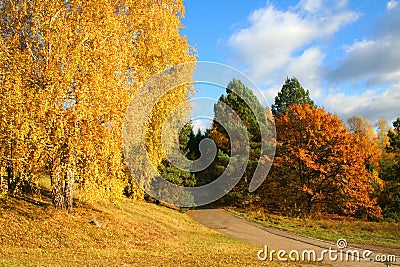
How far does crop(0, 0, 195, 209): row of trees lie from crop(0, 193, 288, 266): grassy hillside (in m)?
1.45

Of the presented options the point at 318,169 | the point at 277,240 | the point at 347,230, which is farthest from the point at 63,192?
the point at 318,169

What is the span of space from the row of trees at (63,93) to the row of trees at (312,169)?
15117mm

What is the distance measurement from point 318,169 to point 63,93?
21511mm

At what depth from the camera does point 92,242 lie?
11.9 meters

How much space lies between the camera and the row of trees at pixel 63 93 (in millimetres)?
10180

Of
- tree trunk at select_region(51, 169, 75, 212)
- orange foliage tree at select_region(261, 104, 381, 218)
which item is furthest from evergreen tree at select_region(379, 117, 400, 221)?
tree trunk at select_region(51, 169, 75, 212)

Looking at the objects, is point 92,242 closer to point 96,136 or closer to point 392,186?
point 96,136

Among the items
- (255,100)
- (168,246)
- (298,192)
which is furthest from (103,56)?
(298,192)

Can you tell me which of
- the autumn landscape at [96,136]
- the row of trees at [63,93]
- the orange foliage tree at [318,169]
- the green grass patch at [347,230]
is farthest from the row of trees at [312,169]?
the row of trees at [63,93]

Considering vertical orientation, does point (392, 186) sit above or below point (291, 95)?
below

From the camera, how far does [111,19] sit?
1224 cm

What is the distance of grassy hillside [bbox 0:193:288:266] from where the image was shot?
955cm

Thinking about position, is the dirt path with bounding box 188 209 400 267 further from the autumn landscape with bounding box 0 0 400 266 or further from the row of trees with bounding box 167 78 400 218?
the row of trees with bounding box 167 78 400 218

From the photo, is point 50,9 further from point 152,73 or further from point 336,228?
point 336,228
